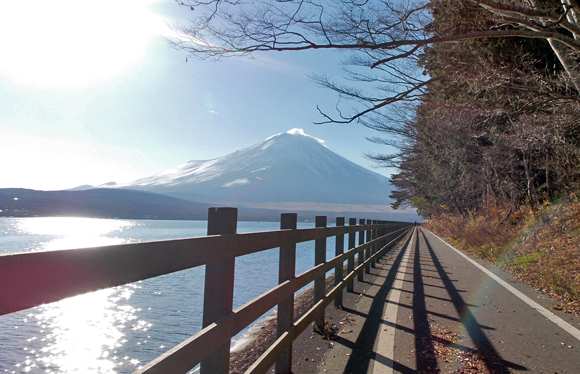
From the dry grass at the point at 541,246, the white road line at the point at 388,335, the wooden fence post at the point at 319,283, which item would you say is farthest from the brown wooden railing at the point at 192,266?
the dry grass at the point at 541,246

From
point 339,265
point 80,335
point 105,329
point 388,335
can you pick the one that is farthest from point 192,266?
point 105,329

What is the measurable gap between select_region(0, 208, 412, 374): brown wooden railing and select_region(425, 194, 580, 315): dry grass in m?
4.45

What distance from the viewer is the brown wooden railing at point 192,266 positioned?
111 centimetres

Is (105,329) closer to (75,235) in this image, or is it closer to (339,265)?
(339,265)

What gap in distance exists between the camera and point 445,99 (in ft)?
41.5

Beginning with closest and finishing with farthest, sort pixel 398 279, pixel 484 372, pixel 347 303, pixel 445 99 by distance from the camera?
pixel 484 372 < pixel 347 303 < pixel 398 279 < pixel 445 99

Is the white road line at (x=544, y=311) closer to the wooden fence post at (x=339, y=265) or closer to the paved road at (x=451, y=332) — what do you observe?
the paved road at (x=451, y=332)

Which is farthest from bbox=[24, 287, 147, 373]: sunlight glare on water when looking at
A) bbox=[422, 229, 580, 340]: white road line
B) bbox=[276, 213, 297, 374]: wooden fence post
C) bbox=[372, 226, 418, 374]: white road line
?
bbox=[422, 229, 580, 340]: white road line

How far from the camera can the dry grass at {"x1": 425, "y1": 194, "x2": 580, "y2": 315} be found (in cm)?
638

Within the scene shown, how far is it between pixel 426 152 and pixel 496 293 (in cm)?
1519

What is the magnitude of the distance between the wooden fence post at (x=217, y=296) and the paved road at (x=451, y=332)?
1.59 metres

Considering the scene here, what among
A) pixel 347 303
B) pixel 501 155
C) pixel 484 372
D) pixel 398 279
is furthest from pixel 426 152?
pixel 484 372

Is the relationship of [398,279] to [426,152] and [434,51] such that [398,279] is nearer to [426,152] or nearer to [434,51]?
[434,51]

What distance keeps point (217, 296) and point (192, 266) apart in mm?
337
